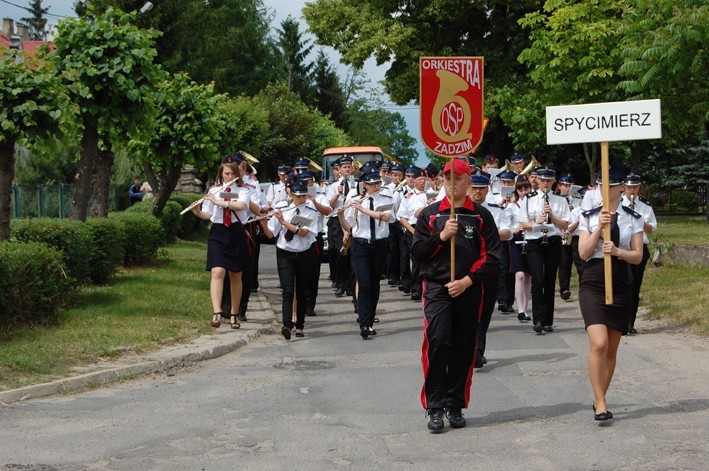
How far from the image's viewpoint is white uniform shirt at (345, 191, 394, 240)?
13469 mm

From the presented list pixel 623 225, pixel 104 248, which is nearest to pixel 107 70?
pixel 104 248

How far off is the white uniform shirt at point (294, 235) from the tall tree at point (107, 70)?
3.18m

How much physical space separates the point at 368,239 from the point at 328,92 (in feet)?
265

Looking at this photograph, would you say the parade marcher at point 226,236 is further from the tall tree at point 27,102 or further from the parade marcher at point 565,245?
the parade marcher at point 565,245

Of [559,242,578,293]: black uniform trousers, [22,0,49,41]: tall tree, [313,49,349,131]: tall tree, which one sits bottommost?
[559,242,578,293]: black uniform trousers

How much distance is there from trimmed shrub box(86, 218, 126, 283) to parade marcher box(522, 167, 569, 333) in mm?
6017

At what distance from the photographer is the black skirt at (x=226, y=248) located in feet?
43.8

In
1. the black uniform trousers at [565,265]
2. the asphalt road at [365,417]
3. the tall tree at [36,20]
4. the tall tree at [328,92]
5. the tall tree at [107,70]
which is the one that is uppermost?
the tall tree at [36,20]

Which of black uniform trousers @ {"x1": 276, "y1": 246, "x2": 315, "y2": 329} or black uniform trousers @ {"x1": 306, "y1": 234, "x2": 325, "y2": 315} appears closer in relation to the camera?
black uniform trousers @ {"x1": 276, "y1": 246, "x2": 315, "y2": 329}

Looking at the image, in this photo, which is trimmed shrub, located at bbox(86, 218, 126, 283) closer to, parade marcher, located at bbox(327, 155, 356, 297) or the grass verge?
the grass verge

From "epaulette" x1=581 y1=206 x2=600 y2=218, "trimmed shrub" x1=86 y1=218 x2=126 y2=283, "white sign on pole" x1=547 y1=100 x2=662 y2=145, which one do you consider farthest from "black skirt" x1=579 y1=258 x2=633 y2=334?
"trimmed shrub" x1=86 y1=218 x2=126 y2=283

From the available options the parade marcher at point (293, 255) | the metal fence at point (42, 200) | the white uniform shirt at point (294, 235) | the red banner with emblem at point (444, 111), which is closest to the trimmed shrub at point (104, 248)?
the white uniform shirt at point (294, 235)

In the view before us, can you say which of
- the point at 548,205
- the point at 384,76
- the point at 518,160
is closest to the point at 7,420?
the point at 548,205

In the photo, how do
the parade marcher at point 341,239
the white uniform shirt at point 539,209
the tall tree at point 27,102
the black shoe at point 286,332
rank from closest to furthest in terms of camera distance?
the tall tree at point 27,102
the black shoe at point 286,332
the white uniform shirt at point 539,209
the parade marcher at point 341,239
